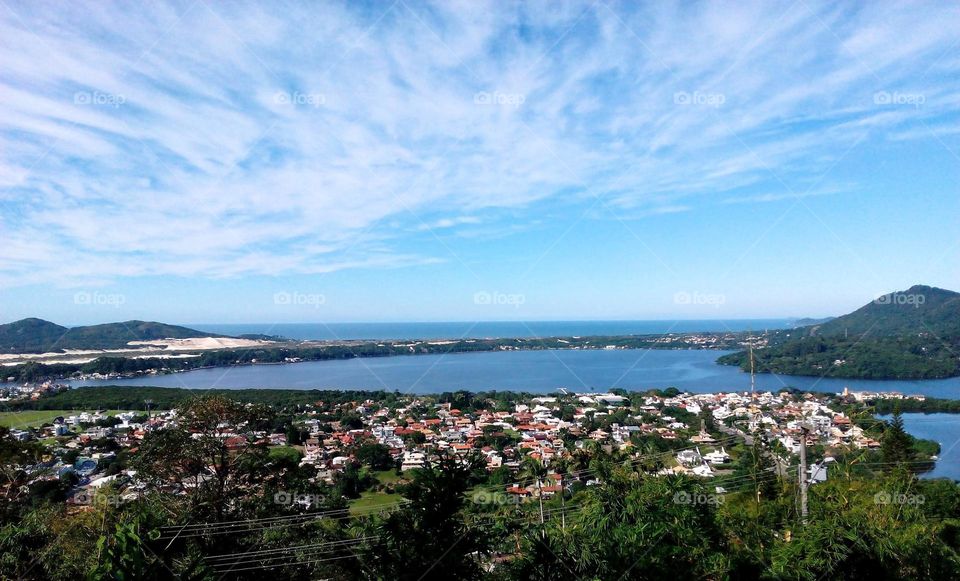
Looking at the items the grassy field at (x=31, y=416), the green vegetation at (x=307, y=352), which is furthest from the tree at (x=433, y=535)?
the green vegetation at (x=307, y=352)

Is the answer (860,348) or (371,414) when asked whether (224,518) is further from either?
(860,348)

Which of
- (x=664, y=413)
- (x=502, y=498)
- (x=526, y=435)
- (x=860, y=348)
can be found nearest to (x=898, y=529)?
(x=502, y=498)

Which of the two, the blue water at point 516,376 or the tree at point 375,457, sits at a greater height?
the tree at point 375,457

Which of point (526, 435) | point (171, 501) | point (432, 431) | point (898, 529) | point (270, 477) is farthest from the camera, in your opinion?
point (432, 431)

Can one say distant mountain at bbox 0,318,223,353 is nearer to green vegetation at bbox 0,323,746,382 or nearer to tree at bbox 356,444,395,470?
green vegetation at bbox 0,323,746,382

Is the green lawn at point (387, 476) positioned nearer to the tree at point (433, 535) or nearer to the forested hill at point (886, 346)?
the tree at point (433, 535)

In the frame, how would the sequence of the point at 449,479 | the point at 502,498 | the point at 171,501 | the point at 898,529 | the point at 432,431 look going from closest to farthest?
the point at 449,479 → the point at 898,529 → the point at 171,501 → the point at 502,498 → the point at 432,431
